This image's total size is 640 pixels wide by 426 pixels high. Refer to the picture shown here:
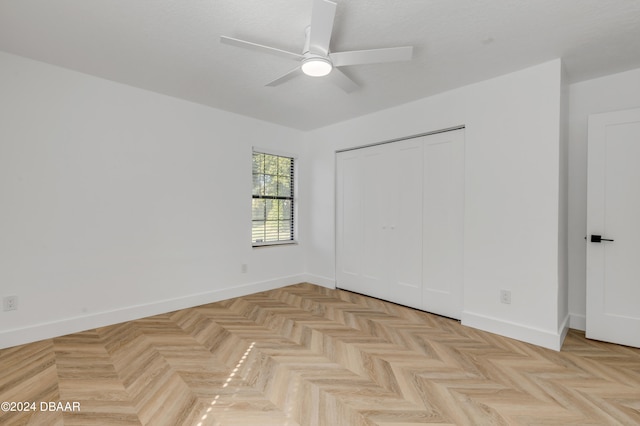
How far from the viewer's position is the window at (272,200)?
4.51 meters

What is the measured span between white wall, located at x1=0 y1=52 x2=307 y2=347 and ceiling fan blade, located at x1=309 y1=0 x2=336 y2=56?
236 cm

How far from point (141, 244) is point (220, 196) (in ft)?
3.62

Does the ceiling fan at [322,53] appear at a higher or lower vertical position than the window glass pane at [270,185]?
higher

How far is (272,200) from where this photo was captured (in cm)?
471

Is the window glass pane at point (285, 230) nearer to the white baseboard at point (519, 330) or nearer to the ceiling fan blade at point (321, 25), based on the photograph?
the white baseboard at point (519, 330)

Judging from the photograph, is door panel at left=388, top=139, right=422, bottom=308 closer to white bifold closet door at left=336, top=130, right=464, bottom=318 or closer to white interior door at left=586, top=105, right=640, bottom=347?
white bifold closet door at left=336, top=130, right=464, bottom=318

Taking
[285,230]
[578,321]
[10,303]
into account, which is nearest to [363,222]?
[285,230]

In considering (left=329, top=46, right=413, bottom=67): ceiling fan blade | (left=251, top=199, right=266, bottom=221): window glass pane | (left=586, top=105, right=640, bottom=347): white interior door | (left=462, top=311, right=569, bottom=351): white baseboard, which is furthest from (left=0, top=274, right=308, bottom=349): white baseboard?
(left=586, top=105, right=640, bottom=347): white interior door

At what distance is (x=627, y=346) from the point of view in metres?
2.66

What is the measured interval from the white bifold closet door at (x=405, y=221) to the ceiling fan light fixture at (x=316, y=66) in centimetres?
189

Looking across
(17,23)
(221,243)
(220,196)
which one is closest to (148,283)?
(221,243)

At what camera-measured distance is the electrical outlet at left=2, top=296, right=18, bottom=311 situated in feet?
8.52

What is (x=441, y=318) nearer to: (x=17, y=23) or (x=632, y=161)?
(x=632, y=161)

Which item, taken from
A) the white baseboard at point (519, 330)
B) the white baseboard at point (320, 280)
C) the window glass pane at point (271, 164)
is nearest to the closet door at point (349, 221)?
the white baseboard at point (320, 280)
